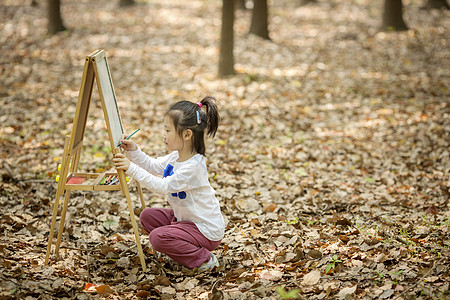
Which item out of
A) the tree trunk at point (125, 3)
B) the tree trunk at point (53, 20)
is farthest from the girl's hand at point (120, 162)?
the tree trunk at point (125, 3)

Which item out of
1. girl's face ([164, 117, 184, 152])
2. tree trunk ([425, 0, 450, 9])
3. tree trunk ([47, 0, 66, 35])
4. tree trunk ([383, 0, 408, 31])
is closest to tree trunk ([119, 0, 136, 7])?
tree trunk ([47, 0, 66, 35])

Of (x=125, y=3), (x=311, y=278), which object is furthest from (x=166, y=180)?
(x=125, y=3)

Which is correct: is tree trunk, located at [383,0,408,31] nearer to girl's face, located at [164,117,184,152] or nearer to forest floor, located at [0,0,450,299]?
forest floor, located at [0,0,450,299]

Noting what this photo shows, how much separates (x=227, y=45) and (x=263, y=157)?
3985 mm

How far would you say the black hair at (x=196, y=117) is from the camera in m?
3.45

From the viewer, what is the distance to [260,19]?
39.4 ft

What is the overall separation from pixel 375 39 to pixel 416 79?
324 centimetres

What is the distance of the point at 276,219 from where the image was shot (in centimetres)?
449

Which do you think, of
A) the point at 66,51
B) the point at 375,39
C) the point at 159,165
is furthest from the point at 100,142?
the point at 375,39

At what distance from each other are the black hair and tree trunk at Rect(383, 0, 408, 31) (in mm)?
10828

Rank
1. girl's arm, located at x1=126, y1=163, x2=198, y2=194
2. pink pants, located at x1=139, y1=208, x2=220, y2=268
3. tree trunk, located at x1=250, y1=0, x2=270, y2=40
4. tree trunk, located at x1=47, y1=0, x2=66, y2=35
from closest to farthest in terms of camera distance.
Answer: girl's arm, located at x1=126, y1=163, x2=198, y2=194 → pink pants, located at x1=139, y1=208, x2=220, y2=268 → tree trunk, located at x1=250, y1=0, x2=270, y2=40 → tree trunk, located at x1=47, y1=0, x2=66, y2=35

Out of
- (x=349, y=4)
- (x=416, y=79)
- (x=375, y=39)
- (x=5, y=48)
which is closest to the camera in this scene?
(x=416, y=79)

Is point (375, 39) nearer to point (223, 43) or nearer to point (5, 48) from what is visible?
point (223, 43)

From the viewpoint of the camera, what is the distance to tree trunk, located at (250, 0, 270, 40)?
12.0 m
